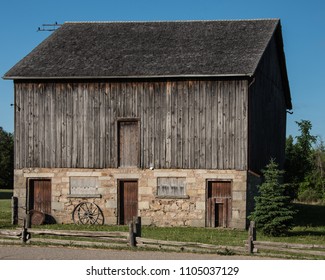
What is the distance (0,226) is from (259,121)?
13064 millimetres

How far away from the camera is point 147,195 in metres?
36.0

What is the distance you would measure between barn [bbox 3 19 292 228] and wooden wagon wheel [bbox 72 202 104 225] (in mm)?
46

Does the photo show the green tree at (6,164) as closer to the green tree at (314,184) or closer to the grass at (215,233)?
the green tree at (314,184)

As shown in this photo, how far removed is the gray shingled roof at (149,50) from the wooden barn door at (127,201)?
5032mm

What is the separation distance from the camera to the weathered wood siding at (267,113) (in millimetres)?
36750

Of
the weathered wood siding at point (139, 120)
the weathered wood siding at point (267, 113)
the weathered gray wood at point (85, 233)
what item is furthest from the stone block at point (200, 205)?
the weathered gray wood at point (85, 233)

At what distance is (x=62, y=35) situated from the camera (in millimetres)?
40500

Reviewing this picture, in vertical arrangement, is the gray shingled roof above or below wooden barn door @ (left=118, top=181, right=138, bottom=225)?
above

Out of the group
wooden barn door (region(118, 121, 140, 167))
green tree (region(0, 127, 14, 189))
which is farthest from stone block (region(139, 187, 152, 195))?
green tree (region(0, 127, 14, 189))

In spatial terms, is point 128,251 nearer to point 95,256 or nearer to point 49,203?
point 95,256

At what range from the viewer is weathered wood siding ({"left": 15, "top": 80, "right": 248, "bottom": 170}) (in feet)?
116

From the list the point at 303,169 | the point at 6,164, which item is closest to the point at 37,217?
the point at 303,169

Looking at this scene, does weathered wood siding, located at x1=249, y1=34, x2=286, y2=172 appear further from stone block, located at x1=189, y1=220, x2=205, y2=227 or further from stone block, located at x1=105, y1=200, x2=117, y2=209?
stone block, located at x1=105, y1=200, x2=117, y2=209

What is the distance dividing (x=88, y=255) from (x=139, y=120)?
513 inches
